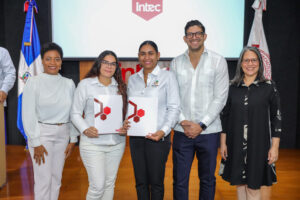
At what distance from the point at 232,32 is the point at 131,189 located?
10.9ft

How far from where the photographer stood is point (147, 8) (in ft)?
14.9

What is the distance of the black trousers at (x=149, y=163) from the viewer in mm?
1943

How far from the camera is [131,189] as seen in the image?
3.05 metres

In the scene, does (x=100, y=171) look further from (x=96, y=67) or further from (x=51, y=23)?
(x=51, y=23)

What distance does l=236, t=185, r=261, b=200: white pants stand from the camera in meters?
1.97

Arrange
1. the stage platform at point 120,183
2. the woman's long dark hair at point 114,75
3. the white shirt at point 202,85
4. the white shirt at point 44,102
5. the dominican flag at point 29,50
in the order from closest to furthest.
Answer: the white shirt at point 44,102, the woman's long dark hair at point 114,75, the white shirt at point 202,85, the stage platform at point 120,183, the dominican flag at point 29,50

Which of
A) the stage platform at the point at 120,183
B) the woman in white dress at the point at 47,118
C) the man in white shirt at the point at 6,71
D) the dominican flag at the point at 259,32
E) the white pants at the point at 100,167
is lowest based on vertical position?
the stage platform at the point at 120,183

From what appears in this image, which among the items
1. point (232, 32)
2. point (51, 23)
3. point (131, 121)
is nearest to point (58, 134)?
point (131, 121)

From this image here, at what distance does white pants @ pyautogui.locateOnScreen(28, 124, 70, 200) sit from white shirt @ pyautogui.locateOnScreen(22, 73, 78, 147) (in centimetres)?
5

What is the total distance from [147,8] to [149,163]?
3400mm

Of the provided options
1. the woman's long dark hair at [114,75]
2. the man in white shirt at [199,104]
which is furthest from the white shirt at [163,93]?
the man in white shirt at [199,104]

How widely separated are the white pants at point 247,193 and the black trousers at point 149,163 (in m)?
0.68

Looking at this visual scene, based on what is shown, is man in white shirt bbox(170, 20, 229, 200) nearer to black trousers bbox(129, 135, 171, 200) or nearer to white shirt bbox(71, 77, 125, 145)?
black trousers bbox(129, 135, 171, 200)

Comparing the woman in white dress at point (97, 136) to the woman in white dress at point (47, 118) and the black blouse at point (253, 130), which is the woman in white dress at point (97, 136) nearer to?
the woman in white dress at point (47, 118)
